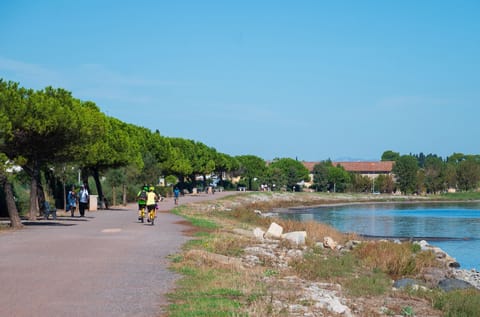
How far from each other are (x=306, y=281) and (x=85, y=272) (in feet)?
17.2

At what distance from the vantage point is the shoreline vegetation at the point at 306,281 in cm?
1221

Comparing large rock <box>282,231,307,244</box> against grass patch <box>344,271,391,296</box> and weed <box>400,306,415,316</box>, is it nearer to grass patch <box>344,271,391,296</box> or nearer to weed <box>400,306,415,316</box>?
grass patch <box>344,271,391,296</box>

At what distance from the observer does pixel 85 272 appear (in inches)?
592

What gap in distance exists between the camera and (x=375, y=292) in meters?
16.0

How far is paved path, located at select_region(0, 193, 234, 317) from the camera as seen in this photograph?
11.3 meters

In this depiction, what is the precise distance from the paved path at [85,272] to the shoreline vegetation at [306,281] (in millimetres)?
659

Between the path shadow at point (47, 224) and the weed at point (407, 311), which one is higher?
the path shadow at point (47, 224)

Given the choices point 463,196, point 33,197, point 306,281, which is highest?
point 33,197

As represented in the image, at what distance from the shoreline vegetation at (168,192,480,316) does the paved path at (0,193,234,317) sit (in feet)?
2.16

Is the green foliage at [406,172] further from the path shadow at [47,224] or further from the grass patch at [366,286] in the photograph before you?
the grass patch at [366,286]

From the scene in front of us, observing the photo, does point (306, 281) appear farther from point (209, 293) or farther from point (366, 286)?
point (209, 293)

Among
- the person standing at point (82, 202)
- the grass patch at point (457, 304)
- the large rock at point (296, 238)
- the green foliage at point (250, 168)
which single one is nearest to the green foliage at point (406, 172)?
the green foliage at point (250, 168)

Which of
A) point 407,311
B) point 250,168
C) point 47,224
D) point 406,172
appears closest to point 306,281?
point 407,311

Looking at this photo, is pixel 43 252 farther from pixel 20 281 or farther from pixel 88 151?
pixel 88 151
